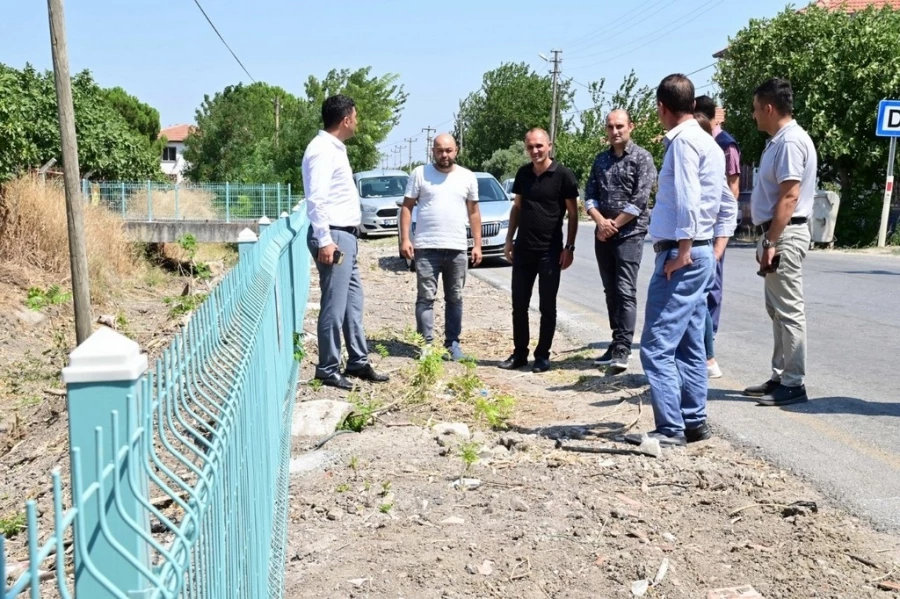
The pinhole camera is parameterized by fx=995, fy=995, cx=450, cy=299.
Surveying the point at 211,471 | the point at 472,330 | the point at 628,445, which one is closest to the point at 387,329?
the point at 472,330

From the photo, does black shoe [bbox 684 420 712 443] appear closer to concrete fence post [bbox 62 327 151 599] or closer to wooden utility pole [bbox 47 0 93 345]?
concrete fence post [bbox 62 327 151 599]

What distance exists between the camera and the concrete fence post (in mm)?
1391

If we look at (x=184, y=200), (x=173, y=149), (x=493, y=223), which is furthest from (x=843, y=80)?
(x=173, y=149)

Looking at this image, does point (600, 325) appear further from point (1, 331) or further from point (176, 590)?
point (176, 590)

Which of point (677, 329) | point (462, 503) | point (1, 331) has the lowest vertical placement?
point (1, 331)

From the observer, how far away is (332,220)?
6855 mm

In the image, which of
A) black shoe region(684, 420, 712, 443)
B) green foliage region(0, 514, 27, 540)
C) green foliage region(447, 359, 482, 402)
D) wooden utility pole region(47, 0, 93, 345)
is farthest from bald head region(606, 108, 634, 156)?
wooden utility pole region(47, 0, 93, 345)

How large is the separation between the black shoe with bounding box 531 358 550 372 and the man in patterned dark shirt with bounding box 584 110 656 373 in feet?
1.87

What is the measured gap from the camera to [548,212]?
7.88m

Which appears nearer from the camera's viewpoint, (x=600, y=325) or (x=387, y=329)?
(x=387, y=329)

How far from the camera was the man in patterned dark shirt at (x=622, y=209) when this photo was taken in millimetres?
7473

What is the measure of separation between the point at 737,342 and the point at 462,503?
17.2 feet

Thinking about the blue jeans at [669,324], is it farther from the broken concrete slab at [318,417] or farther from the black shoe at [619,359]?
the black shoe at [619,359]

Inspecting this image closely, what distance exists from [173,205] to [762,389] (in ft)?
69.7
